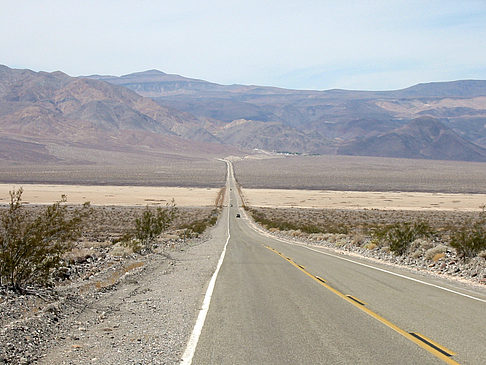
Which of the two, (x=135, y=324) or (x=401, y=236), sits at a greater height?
(x=401, y=236)

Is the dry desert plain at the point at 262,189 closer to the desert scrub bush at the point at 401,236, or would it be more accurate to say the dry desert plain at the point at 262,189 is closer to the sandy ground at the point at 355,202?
the sandy ground at the point at 355,202

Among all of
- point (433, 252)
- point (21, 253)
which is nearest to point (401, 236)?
point (433, 252)

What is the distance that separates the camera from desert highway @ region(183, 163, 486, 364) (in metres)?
6.38

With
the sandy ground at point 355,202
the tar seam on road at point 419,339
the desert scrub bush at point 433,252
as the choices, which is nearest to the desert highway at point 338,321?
the tar seam on road at point 419,339

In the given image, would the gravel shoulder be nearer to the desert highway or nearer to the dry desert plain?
the desert highway

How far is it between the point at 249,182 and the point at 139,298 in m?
128

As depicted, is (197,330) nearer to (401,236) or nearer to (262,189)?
(401,236)

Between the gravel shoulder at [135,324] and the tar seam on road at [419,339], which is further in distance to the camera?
the gravel shoulder at [135,324]

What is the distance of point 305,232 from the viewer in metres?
35.8

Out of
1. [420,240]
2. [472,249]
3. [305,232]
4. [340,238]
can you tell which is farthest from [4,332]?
[305,232]

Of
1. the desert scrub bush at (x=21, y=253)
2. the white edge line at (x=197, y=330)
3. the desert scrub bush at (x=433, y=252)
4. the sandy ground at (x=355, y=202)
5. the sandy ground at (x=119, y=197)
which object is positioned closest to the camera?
the white edge line at (x=197, y=330)

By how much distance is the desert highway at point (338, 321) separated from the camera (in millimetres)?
6383

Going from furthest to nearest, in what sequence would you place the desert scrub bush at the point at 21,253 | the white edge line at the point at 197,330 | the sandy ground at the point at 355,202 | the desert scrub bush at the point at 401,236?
A: the sandy ground at the point at 355,202 < the desert scrub bush at the point at 401,236 < the desert scrub bush at the point at 21,253 < the white edge line at the point at 197,330

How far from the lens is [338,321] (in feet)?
26.6
